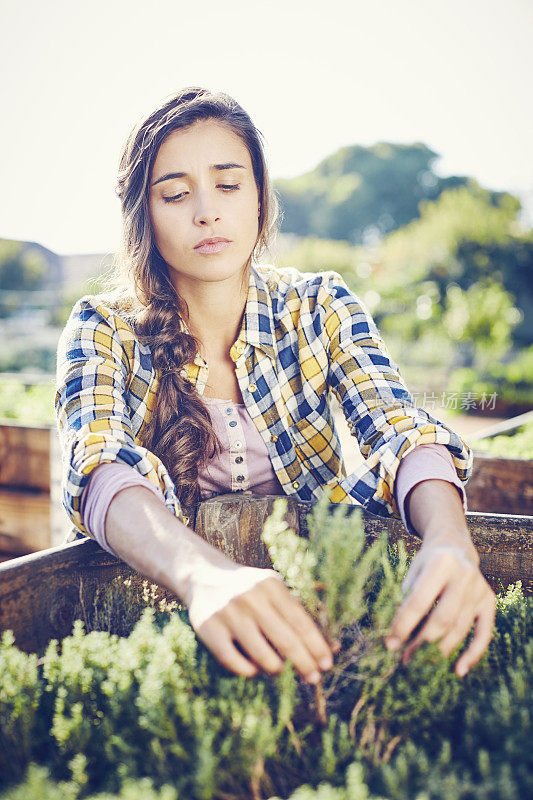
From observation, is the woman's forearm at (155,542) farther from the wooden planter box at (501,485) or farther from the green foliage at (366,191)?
the green foliage at (366,191)

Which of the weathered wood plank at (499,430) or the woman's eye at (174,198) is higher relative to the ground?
the woman's eye at (174,198)

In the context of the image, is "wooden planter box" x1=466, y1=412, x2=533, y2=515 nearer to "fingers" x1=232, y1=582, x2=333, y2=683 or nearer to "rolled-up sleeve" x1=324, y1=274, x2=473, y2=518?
"rolled-up sleeve" x1=324, y1=274, x2=473, y2=518

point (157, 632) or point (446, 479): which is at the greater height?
point (446, 479)

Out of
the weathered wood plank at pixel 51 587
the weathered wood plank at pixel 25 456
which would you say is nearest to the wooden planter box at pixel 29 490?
the weathered wood plank at pixel 25 456

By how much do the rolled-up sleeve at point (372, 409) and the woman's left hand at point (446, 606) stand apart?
455 mm

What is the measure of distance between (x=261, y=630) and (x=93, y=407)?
2.76 feet

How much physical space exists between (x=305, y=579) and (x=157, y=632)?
0.36 meters

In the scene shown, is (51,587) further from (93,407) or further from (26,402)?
(26,402)

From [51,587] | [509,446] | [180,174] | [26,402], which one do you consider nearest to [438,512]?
[51,587]

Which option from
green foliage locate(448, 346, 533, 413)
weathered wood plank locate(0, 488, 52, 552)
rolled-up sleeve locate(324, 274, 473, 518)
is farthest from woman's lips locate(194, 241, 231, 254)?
green foliage locate(448, 346, 533, 413)

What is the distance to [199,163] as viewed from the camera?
1.86 meters

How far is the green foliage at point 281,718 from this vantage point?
0.81 meters

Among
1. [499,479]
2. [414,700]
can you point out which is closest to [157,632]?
[414,700]

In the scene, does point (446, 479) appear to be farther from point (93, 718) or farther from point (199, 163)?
point (199, 163)
